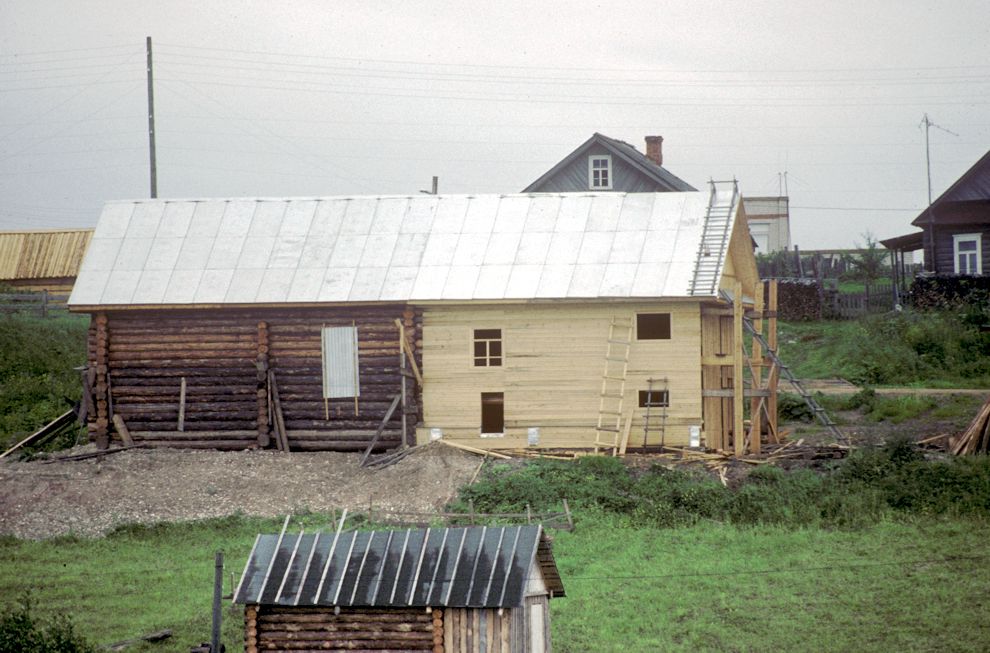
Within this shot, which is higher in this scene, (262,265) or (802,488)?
(262,265)

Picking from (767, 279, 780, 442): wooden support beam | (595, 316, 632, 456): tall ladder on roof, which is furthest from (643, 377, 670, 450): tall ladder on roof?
(767, 279, 780, 442): wooden support beam

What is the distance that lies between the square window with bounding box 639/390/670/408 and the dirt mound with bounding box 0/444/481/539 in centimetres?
445

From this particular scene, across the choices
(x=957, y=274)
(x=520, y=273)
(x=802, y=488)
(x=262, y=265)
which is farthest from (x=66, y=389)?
(x=957, y=274)

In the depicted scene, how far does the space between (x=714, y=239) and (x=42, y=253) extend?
1211 inches

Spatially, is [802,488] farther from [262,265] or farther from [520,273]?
[262,265]

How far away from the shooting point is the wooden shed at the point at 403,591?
51.9 feet

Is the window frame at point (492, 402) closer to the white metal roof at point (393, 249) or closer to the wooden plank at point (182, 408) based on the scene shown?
the white metal roof at point (393, 249)

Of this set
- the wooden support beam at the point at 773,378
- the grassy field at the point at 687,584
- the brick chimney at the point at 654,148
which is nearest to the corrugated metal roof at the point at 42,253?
the brick chimney at the point at 654,148

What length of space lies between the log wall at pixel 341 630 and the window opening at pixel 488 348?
631 inches

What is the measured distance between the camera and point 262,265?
33594 mm

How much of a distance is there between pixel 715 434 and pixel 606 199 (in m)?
6.84

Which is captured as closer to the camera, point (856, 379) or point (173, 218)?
point (173, 218)

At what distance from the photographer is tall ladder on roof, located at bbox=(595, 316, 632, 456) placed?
31.2 m

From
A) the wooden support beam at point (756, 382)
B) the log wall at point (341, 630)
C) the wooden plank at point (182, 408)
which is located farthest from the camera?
the wooden plank at point (182, 408)
